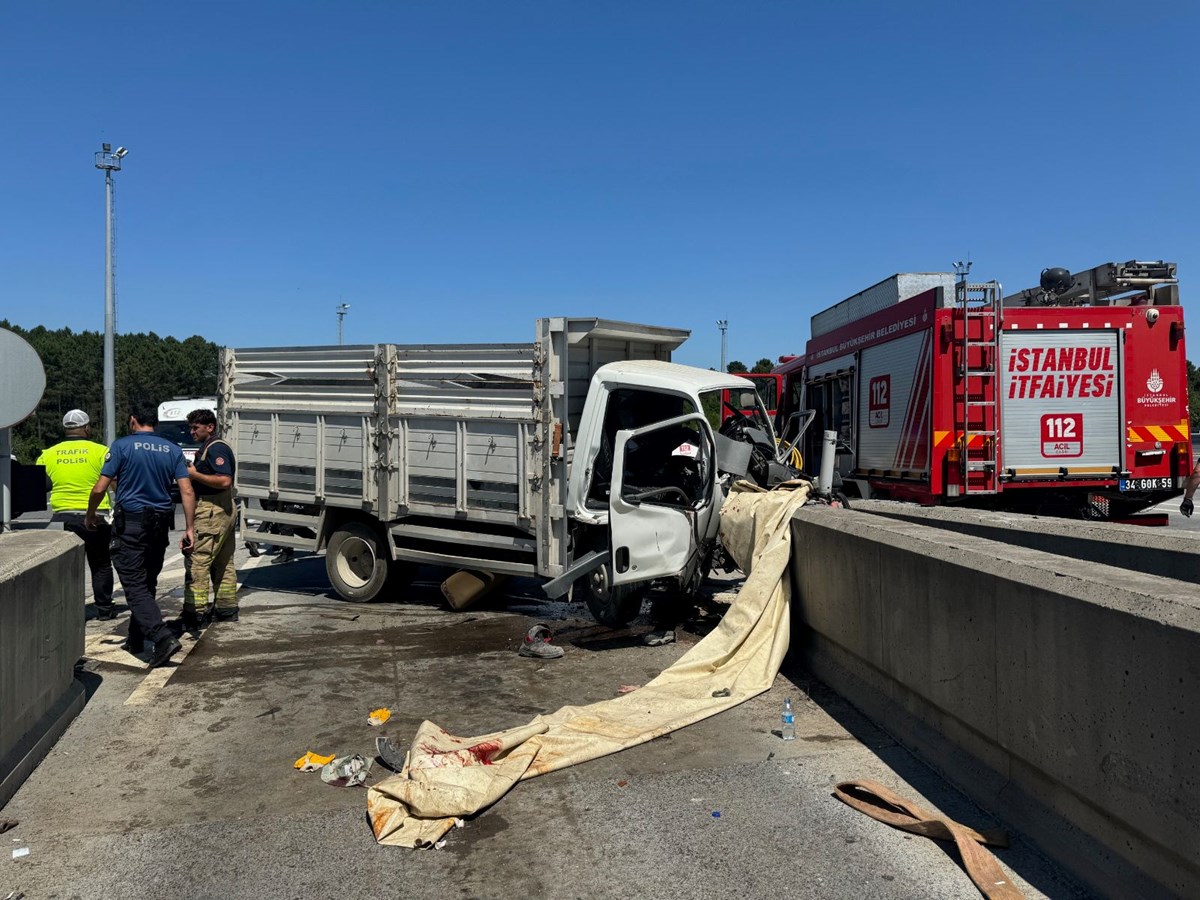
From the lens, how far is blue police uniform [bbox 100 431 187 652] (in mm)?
6977

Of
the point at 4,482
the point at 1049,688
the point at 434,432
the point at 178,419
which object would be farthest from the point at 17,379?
the point at 178,419

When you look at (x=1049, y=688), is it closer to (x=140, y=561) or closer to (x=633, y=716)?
(x=633, y=716)

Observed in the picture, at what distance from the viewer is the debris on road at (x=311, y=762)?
15.8 feet

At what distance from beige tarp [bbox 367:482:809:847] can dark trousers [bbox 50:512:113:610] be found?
4.86 m

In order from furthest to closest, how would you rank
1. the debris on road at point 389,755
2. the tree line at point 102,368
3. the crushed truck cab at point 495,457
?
the tree line at point 102,368, the crushed truck cab at point 495,457, the debris on road at point 389,755

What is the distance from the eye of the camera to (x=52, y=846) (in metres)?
3.92

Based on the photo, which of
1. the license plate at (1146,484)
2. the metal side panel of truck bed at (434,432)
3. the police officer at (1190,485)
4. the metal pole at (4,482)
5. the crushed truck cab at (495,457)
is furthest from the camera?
the police officer at (1190,485)

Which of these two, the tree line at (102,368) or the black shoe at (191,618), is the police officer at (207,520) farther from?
the tree line at (102,368)

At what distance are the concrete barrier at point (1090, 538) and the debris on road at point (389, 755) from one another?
157 inches

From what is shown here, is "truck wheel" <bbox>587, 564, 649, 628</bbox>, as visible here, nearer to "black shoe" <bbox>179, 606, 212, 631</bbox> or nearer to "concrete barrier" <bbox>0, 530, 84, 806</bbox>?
"black shoe" <bbox>179, 606, 212, 631</bbox>

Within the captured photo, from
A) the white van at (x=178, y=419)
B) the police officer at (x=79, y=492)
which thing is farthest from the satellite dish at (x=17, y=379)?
the white van at (x=178, y=419)

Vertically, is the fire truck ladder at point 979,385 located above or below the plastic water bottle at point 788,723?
above

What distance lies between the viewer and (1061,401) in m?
10.2

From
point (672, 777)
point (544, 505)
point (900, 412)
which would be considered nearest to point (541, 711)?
point (672, 777)
